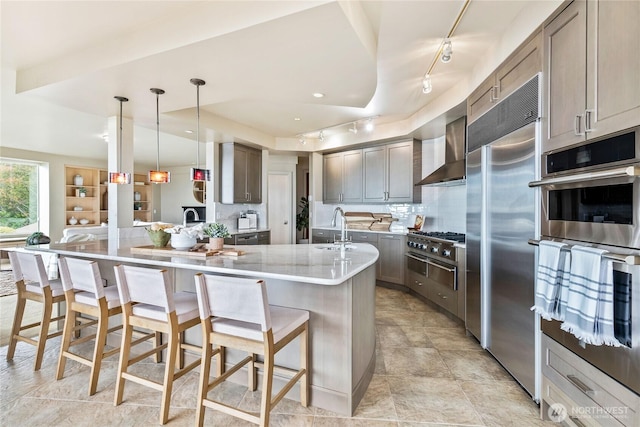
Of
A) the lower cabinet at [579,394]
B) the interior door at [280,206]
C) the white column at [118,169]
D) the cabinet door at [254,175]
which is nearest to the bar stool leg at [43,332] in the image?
the white column at [118,169]

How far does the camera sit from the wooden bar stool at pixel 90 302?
2.15m

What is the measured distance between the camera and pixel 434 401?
208 centimetres

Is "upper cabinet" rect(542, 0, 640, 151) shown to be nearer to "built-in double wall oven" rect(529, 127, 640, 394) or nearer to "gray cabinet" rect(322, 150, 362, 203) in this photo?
"built-in double wall oven" rect(529, 127, 640, 394)

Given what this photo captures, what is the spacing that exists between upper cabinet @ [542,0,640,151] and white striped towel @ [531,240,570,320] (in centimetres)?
59

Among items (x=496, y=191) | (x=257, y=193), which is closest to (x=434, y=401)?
(x=496, y=191)

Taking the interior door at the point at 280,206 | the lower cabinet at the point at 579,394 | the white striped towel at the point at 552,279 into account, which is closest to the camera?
the lower cabinet at the point at 579,394

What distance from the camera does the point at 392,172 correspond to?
16.9 ft

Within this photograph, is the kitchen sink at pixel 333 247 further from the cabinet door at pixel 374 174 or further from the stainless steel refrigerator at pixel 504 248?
the cabinet door at pixel 374 174

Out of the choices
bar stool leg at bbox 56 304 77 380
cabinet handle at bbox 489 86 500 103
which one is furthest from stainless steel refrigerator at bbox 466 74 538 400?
bar stool leg at bbox 56 304 77 380

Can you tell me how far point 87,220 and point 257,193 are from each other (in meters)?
5.53

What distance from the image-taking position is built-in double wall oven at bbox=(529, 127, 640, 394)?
4.33ft

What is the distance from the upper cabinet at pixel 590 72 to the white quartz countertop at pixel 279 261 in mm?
1380

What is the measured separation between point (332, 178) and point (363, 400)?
14.2 ft

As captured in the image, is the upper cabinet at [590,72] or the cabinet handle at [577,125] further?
the cabinet handle at [577,125]
